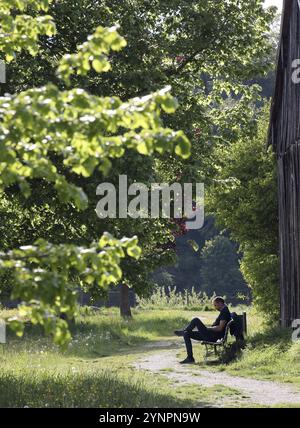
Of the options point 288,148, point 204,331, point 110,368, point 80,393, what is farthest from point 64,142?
point 288,148

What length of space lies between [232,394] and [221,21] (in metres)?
7.68

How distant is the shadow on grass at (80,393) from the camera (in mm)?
11328

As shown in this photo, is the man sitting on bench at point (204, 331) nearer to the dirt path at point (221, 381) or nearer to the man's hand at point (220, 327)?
the man's hand at point (220, 327)

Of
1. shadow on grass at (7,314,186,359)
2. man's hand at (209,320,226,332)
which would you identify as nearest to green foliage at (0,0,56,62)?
man's hand at (209,320,226,332)

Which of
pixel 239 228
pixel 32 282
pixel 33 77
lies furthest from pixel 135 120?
pixel 239 228

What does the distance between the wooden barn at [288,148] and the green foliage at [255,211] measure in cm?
246

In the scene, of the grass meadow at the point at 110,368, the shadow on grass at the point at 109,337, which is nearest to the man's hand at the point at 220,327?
the grass meadow at the point at 110,368

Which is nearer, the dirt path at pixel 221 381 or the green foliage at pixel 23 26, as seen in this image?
the green foliage at pixel 23 26

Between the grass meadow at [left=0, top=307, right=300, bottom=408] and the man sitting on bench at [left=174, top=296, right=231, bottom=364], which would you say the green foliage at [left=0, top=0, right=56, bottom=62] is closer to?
the grass meadow at [left=0, top=307, right=300, bottom=408]

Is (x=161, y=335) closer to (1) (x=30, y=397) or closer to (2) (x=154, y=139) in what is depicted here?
(1) (x=30, y=397)

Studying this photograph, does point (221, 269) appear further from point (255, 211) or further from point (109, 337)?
point (109, 337)

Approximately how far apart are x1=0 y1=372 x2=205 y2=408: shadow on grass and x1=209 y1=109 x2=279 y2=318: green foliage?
11.2 m

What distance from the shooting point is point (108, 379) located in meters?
13.0

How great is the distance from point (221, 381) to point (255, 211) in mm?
10256
